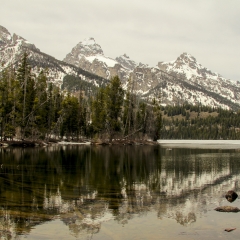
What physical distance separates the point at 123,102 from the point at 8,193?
10584 centimetres

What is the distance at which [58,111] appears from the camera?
410ft

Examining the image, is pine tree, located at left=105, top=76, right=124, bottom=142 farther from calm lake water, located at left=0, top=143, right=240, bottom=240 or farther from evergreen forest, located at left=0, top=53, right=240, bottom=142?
calm lake water, located at left=0, top=143, right=240, bottom=240

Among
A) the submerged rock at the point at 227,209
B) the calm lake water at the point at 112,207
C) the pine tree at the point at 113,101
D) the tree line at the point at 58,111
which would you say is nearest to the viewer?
the calm lake water at the point at 112,207

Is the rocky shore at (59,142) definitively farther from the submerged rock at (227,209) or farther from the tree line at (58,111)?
the submerged rock at (227,209)

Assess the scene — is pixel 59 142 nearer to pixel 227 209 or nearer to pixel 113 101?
pixel 113 101

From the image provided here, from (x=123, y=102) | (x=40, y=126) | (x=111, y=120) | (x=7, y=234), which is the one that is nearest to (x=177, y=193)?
(x=7, y=234)

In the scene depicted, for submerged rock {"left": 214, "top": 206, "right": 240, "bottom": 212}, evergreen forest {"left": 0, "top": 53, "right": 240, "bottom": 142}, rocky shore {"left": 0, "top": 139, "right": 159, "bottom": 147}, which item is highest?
evergreen forest {"left": 0, "top": 53, "right": 240, "bottom": 142}

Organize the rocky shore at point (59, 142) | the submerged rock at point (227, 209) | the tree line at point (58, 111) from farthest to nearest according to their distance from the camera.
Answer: the tree line at point (58, 111)
the rocky shore at point (59, 142)
the submerged rock at point (227, 209)

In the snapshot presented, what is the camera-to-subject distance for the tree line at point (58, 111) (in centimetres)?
8831

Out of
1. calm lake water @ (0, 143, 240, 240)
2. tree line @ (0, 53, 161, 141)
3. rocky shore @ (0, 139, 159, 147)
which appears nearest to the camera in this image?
calm lake water @ (0, 143, 240, 240)

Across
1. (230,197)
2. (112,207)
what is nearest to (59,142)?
(230,197)

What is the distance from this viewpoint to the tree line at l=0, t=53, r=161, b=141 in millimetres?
88312

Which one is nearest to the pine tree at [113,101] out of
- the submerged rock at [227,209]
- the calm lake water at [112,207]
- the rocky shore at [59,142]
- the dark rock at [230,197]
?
the rocky shore at [59,142]

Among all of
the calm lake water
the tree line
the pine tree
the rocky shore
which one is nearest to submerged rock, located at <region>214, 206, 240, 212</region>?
the calm lake water
